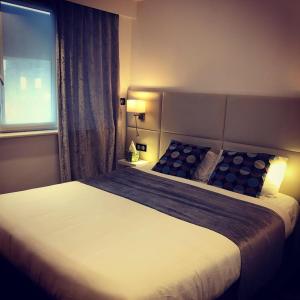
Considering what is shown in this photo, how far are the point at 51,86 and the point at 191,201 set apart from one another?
2.15 meters

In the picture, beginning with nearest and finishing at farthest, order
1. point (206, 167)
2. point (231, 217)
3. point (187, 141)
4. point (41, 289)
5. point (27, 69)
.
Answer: point (41, 289) → point (231, 217) → point (206, 167) → point (27, 69) → point (187, 141)

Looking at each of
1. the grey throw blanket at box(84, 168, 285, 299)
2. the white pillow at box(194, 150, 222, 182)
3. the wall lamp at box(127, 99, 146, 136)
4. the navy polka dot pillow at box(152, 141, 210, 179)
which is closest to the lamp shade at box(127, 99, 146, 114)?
the wall lamp at box(127, 99, 146, 136)

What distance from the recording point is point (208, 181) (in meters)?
2.95

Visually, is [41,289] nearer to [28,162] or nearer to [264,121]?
[28,162]

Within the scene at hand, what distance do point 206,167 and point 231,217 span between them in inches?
39.3

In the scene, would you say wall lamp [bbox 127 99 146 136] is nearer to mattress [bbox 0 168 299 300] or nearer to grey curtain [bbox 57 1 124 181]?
grey curtain [bbox 57 1 124 181]

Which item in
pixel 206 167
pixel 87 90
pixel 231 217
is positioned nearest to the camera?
pixel 231 217

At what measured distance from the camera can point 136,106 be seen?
380 centimetres

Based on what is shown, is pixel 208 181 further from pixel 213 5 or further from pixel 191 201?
pixel 213 5

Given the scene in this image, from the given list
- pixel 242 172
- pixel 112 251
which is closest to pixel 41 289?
pixel 112 251

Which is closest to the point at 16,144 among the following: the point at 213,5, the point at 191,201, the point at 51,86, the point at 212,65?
the point at 51,86

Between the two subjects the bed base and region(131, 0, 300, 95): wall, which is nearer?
the bed base

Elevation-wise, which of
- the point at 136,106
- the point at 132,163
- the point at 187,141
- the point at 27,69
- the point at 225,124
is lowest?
the point at 132,163

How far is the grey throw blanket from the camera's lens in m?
1.97
